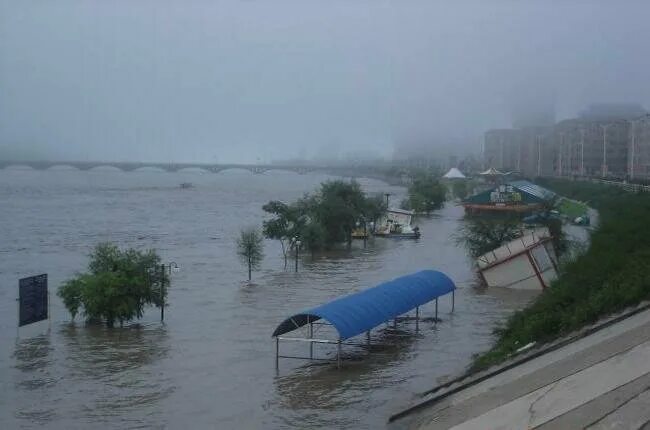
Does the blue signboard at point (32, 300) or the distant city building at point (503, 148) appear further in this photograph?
the distant city building at point (503, 148)

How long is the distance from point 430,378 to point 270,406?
7.22 feet

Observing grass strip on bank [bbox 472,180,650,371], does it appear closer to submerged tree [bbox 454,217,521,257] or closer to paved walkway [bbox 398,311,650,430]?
paved walkway [bbox 398,311,650,430]

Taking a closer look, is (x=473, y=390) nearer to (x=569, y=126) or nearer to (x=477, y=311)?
(x=477, y=311)

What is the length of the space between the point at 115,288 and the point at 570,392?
822 centimetres

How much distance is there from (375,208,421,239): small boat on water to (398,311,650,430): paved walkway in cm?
2232

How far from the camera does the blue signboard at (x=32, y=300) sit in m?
13.4

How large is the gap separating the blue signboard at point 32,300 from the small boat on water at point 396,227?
19392mm

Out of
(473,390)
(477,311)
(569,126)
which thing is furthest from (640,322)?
(569,126)

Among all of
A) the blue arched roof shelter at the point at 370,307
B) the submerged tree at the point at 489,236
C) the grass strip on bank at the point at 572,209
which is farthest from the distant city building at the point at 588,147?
the blue arched roof shelter at the point at 370,307

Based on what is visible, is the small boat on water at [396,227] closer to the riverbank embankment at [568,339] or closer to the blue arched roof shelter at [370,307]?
the riverbank embankment at [568,339]

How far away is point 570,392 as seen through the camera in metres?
7.44

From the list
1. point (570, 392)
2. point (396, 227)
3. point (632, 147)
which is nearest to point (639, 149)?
point (632, 147)

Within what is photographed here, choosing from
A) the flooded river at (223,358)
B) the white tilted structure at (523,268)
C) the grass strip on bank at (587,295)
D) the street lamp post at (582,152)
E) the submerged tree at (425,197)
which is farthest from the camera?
the street lamp post at (582,152)

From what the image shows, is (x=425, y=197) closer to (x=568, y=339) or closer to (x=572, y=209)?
(x=572, y=209)
